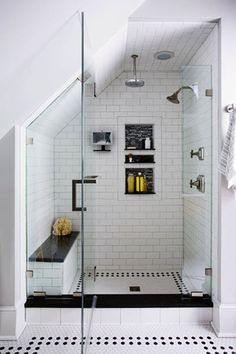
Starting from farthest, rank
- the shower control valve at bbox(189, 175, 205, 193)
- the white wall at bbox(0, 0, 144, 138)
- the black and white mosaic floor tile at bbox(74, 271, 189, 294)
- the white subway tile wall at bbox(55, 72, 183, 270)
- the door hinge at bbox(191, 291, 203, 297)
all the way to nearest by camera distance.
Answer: the white subway tile wall at bbox(55, 72, 183, 270), the black and white mosaic floor tile at bbox(74, 271, 189, 294), the shower control valve at bbox(189, 175, 205, 193), the door hinge at bbox(191, 291, 203, 297), the white wall at bbox(0, 0, 144, 138)

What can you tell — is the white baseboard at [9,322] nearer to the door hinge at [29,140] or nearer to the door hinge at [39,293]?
the door hinge at [39,293]

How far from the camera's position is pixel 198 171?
107 inches

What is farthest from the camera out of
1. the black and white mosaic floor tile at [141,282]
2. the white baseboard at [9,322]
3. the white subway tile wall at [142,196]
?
the white subway tile wall at [142,196]

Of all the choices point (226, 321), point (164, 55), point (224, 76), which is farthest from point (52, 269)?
point (164, 55)

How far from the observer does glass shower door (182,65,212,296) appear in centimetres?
247

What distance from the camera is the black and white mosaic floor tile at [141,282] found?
111 inches

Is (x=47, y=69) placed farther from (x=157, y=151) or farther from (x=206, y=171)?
(x=157, y=151)

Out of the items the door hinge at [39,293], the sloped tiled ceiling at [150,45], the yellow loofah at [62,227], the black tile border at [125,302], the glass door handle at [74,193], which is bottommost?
the black tile border at [125,302]

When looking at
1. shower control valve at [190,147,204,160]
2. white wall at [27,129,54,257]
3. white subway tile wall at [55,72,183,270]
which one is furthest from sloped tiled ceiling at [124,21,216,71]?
white wall at [27,129,54,257]

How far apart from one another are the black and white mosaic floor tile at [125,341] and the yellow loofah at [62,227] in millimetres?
919

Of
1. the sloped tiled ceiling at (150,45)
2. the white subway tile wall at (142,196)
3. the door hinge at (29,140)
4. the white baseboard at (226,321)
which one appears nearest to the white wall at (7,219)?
the door hinge at (29,140)

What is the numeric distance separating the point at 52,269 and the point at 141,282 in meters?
1.15

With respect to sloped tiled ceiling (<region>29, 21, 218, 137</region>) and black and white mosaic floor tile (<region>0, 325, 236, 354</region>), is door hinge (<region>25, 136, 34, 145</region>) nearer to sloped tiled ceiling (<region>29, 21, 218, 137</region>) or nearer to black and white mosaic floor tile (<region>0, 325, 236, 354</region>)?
sloped tiled ceiling (<region>29, 21, 218, 137</region>)

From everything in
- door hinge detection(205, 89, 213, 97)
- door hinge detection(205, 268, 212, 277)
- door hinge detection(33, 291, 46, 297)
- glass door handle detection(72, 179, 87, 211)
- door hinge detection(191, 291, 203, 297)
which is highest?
door hinge detection(205, 89, 213, 97)
